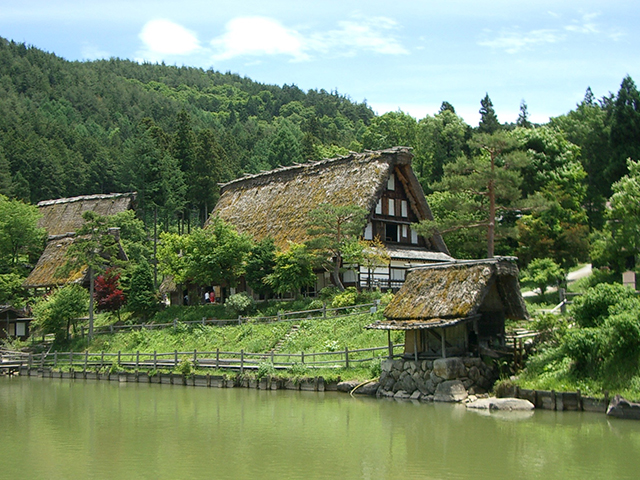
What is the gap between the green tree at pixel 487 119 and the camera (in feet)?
222

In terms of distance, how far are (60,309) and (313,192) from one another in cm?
1555

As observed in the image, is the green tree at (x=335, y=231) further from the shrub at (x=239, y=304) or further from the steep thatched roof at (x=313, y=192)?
the shrub at (x=239, y=304)

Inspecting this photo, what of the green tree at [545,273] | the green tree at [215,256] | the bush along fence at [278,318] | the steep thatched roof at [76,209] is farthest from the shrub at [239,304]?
the steep thatched roof at [76,209]

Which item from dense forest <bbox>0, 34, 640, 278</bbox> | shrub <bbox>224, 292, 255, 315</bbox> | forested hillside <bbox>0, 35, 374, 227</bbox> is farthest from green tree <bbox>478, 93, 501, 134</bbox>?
shrub <bbox>224, 292, 255, 315</bbox>

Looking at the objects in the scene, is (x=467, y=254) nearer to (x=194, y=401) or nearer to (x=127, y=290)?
(x=127, y=290)

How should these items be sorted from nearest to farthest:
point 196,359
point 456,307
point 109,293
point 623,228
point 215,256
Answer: point 456,307 → point 196,359 → point 623,228 → point 215,256 → point 109,293

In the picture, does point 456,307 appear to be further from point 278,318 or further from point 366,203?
point 366,203

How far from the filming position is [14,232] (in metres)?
48.3

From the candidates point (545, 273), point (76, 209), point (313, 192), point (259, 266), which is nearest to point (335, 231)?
point (259, 266)

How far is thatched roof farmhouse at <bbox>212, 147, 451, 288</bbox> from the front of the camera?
38.3m

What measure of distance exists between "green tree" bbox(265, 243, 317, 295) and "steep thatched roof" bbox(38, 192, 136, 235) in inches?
1079

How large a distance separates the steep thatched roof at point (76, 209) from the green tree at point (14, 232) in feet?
28.0

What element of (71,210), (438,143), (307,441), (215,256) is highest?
(438,143)

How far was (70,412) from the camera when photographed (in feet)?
74.8
